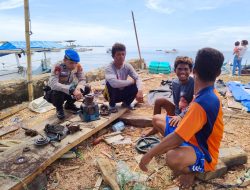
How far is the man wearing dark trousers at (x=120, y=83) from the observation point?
16.1ft

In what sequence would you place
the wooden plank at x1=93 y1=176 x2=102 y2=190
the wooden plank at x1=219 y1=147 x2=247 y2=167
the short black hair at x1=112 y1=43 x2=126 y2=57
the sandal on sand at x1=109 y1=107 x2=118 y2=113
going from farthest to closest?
1. the sandal on sand at x1=109 y1=107 x2=118 y2=113
2. the short black hair at x1=112 y1=43 x2=126 y2=57
3. the wooden plank at x1=219 y1=147 x2=247 y2=167
4. the wooden plank at x1=93 y1=176 x2=102 y2=190

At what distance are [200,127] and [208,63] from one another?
60 centimetres

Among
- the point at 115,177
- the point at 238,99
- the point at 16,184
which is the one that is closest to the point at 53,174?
the point at 16,184

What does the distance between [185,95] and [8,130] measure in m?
3.85

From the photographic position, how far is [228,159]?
10.6ft

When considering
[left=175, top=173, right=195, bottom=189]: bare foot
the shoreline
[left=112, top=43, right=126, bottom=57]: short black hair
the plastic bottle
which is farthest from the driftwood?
the shoreline

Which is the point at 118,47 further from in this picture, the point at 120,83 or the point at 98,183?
the point at 98,183

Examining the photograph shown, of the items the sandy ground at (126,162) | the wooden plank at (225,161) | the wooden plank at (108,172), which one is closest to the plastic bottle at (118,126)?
the sandy ground at (126,162)

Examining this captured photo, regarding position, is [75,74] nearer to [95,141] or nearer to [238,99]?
[95,141]

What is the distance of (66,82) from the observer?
4.93m

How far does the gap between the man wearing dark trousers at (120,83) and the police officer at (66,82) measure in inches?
21.6

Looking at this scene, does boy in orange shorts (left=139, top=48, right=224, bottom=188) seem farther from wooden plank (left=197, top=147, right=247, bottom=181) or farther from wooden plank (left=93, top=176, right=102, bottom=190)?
wooden plank (left=93, top=176, right=102, bottom=190)

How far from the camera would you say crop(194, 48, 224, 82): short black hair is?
218 centimetres

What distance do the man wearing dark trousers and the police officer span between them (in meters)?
0.55
